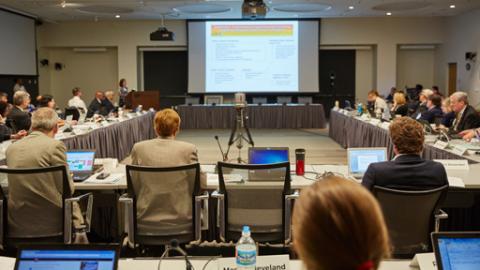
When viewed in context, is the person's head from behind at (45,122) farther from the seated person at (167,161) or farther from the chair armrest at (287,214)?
the chair armrest at (287,214)

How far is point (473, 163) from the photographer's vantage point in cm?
437

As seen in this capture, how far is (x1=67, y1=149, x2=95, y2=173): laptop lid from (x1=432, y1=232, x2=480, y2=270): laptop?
9.29 feet

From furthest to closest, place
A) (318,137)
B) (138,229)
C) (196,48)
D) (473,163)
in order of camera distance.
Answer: (196,48) < (318,137) < (473,163) < (138,229)

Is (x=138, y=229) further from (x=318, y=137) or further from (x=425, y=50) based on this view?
(x=425, y=50)

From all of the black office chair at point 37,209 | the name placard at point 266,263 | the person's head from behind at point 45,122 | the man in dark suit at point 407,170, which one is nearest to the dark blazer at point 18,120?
the person's head from behind at point 45,122

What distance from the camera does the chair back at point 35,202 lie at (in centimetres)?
304

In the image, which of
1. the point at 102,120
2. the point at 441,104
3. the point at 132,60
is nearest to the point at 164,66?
the point at 132,60

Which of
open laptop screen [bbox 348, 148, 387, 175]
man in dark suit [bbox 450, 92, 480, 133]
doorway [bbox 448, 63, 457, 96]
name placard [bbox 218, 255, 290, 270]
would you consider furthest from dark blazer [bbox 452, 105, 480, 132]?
doorway [bbox 448, 63, 457, 96]

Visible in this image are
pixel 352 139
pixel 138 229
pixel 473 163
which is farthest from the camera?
pixel 352 139

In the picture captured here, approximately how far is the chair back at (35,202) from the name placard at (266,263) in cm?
160

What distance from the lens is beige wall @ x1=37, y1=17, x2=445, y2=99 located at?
1547cm

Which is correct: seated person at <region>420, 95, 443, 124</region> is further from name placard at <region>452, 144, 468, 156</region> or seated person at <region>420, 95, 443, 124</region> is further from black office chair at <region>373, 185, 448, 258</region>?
black office chair at <region>373, 185, 448, 258</region>

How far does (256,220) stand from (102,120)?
5.85m

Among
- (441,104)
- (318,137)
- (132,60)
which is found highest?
(132,60)
